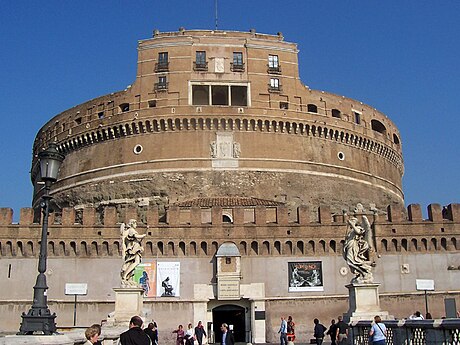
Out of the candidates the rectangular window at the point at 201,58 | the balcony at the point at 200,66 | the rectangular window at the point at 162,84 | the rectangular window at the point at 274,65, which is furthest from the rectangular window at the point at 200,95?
the rectangular window at the point at 274,65

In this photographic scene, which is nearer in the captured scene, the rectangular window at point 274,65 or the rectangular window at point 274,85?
the rectangular window at point 274,85

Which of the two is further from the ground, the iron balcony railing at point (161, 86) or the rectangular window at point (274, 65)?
the rectangular window at point (274, 65)

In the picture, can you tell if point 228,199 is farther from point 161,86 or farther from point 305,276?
point 161,86

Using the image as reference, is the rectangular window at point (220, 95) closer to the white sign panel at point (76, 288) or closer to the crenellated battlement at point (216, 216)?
the crenellated battlement at point (216, 216)

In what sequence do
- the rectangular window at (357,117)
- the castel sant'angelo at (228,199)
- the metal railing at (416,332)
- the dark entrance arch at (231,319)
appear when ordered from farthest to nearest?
the rectangular window at (357,117), the dark entrance arch at (231,319), the castel sant'angelo at (228,199), the metal railing at (416,332)

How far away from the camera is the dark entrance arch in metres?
28.0

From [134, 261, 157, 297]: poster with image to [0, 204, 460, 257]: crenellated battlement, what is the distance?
2.11ft

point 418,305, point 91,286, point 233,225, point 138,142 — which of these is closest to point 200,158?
point 138,142

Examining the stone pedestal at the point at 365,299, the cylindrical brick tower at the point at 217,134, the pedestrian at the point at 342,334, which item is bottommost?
the pedestrian at the point at 342,334

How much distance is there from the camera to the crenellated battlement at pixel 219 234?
27.6 meters

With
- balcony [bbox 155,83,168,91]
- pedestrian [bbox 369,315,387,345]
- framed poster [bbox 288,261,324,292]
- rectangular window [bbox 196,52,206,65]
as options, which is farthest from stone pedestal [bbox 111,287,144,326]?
rectangular window [bbox 196,52,206,65]

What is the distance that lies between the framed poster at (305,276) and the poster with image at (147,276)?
6623mm

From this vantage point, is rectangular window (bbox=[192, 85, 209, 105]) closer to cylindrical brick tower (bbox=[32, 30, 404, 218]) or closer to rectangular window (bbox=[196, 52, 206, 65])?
cylindrical brick tower (bbox=[32, 30, 404, 218])

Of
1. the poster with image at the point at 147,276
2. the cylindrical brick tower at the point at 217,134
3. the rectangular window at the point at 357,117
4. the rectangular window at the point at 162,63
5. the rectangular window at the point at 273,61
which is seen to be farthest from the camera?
the rectangular window at the point at 357,117
